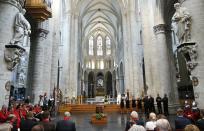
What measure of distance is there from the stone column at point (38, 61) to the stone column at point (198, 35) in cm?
979

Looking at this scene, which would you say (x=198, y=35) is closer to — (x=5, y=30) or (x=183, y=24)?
(x=183, y=24)

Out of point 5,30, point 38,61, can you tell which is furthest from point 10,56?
point 38,61

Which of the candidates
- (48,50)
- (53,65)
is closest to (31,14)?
(48,50)

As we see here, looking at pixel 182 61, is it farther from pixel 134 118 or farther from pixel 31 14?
pixel 134 118

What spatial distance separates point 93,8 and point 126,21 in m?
12.2

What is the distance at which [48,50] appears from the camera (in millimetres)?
14898

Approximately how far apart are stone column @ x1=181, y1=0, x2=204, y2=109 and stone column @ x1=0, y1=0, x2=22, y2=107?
837 centimetres

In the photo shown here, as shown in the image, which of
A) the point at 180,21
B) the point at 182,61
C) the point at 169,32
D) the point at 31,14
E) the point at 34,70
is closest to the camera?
the point at 180,21

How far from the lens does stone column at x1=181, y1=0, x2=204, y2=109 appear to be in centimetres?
851

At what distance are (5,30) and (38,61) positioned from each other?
5.43 metres

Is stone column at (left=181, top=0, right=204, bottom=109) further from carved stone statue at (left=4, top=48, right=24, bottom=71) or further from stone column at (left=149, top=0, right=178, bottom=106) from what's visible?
carved stone statue at (left=4, top=48, right=24, bottom=71)

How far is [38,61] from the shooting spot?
45.2 feet

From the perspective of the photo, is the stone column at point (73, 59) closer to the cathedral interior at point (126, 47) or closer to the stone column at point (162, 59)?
the cathedral interior at point (126, 47)

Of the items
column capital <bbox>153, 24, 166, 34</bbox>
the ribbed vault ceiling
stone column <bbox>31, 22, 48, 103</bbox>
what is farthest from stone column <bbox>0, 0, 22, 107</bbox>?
the ribbed vault ceiling
